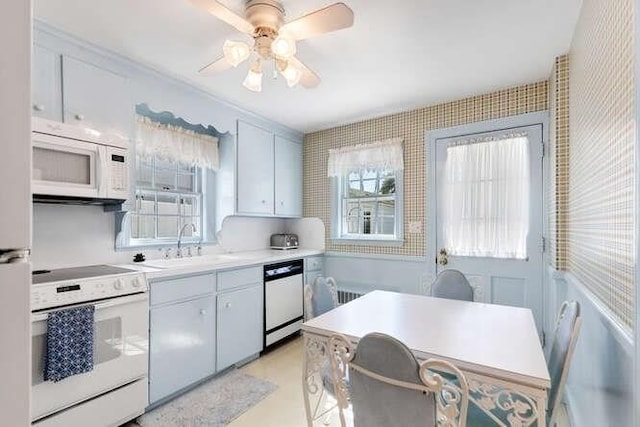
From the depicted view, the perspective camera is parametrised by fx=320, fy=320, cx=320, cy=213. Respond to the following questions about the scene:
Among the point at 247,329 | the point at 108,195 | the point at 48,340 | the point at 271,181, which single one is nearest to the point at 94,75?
the point at 108,195

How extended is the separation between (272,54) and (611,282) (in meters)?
1.85

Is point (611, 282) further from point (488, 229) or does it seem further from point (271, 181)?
point (271, 181)

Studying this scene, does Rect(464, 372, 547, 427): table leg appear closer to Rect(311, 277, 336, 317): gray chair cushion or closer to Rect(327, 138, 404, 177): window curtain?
Rect(311, 277, 336, 317): gray chair cushion

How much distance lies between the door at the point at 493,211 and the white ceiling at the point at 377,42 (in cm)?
49

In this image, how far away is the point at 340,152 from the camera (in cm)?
380

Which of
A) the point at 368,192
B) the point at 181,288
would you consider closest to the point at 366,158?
the point at 368,192

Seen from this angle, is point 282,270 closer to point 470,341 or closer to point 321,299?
point 321,299

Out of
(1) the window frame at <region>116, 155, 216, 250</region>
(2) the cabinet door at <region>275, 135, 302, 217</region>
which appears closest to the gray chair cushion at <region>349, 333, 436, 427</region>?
(1) the window frame at <region>116, 155, 216, 250</region>

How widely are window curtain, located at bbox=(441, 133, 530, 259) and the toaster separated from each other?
1.81m

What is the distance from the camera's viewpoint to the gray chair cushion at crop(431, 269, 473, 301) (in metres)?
2.28

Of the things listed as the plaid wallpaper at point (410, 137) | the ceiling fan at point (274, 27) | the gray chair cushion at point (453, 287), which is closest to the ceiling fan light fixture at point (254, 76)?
the ceiling fan at point (274, 27)

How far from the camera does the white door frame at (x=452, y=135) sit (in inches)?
→ 104

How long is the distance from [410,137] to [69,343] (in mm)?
3168

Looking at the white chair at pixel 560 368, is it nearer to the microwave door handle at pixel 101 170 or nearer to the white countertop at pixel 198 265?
the white countertop at pixel 198 265
